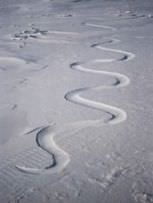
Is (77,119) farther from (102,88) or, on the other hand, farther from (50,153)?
(102,88)

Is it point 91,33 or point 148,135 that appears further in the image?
point 91,33

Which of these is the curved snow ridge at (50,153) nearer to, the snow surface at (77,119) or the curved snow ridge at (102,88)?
the snow surface at (77,119)

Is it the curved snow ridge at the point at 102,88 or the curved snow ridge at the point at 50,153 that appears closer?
the curved snow ridge at the point at 50,153

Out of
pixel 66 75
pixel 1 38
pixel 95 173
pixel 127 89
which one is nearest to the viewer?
pixel 95 173

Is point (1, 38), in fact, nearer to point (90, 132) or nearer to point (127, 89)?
point (127, 89)

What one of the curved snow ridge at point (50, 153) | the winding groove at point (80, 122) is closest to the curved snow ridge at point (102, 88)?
the winding groove at point (80, 122)

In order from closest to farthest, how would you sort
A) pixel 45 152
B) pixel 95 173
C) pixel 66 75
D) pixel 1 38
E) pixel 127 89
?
pixel 95 173, pixel 45 152, pixel 127 89, pixel 66 75, pixel 1 38

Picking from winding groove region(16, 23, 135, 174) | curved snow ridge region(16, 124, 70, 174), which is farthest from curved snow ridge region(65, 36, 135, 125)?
curved snow ridge region(16, 124, 70, 174)

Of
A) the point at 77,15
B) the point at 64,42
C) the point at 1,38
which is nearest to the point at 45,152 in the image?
the point at 64,42
